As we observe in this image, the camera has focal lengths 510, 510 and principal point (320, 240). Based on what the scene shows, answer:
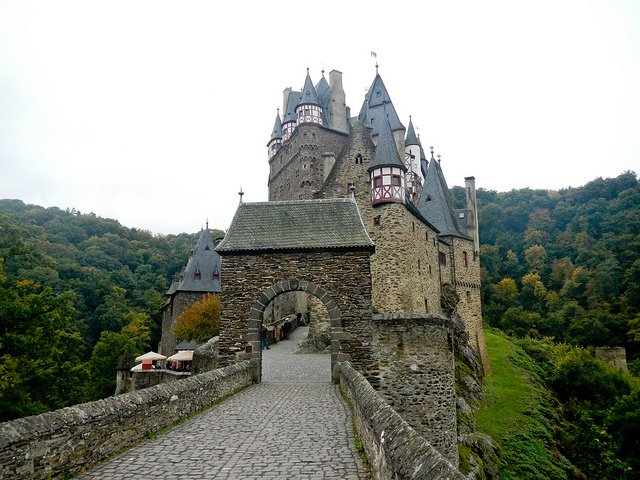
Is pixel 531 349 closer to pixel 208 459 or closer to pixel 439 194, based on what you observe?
pixel 439 194

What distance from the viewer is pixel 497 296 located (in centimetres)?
7100

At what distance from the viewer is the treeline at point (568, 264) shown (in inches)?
→ 2244

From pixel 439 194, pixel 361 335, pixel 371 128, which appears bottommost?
pixel 361 335

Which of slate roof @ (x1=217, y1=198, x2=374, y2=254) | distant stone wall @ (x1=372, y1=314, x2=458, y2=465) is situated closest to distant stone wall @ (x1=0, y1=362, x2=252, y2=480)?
distant stone wall @ (x1=372, y1=314, x2=458, y2=465)

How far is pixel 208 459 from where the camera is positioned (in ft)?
23.3

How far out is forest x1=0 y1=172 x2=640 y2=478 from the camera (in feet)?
87.0

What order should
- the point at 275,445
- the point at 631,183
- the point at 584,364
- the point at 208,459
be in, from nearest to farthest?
1. the point at 208,459
2. the point at 275,445
3. the point at 584,364
4. the point at 631,183

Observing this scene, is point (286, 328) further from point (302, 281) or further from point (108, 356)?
point (302, 281)

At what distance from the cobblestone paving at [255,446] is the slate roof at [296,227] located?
5773 millimetres

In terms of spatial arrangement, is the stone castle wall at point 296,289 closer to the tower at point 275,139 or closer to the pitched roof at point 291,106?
the pitched roof at point 291,106

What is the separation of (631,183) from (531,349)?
53.8 metres

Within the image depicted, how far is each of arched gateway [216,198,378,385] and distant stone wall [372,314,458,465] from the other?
0.66 m

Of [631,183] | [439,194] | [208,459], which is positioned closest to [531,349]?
[439,194]

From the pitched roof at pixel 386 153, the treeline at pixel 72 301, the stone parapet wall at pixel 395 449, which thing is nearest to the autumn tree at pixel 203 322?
the treeline at pixel 72 301
